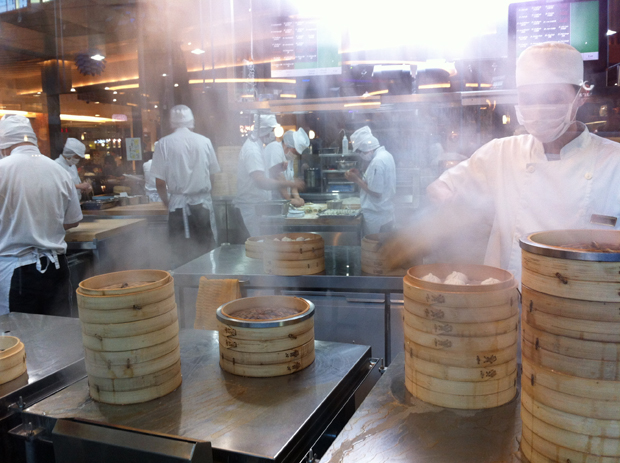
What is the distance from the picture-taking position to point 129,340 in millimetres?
1245

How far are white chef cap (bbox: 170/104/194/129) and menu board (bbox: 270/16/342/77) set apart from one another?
5.99 feet

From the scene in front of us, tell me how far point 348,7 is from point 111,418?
2.44m

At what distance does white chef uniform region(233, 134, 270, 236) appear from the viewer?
549 cm

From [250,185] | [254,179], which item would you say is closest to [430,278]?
[254,179]

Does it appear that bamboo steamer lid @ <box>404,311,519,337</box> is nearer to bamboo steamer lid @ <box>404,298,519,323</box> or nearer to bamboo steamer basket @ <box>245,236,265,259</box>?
bamboo steamer lid @ <box>404,298,519,323</box>

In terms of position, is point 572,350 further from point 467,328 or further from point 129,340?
point 129,340

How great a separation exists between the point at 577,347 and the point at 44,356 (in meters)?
1.68

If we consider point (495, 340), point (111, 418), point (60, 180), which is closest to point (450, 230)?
point (495, 340)

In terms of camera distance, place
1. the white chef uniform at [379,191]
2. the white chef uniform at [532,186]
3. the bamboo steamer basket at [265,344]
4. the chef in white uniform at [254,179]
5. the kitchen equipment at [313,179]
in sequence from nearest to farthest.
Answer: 1. the bamboo steamer basket at [265,344]
2. the white chef uniform at [532,186]
3. the white chef uniform at [379,191]
4. the chef in white uniform at [254,179]
5. the kitchen equipment at [313,179]

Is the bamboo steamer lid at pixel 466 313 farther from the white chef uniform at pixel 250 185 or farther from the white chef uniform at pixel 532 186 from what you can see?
the white chef uniform at pixel 250 185

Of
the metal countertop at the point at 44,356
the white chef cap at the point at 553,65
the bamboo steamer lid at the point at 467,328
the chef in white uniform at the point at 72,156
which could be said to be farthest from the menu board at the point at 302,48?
the chef in white uniform at the point at 72,156

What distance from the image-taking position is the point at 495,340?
1.12 m

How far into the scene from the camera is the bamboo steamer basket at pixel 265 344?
4.45ft

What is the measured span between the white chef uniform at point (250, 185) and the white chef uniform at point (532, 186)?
3.37 m
